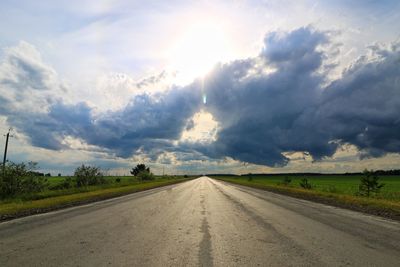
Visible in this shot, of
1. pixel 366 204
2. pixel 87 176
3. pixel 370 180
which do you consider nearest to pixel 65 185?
pixel 87 176

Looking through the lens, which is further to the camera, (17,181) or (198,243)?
(17,181)

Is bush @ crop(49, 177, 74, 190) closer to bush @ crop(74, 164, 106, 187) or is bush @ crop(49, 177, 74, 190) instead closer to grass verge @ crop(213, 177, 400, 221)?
bush @ crop(74, 164, 106, 187)

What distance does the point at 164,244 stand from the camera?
8.75 m

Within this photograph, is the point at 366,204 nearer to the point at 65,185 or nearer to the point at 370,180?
the point at 370,180

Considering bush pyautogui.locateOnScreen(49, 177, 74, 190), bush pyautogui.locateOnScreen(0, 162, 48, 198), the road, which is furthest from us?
bush pyautogui.locateOnScreen(49, 177, 74, 190)

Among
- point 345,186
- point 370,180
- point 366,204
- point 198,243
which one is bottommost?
point 198,243

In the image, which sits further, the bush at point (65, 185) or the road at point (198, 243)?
the bush at point (65, 185)

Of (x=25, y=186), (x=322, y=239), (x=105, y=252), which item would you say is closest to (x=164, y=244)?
(x=105, y=252)

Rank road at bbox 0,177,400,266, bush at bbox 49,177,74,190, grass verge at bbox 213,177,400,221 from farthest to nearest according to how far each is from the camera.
Answer: 1. bush at bbox 49,177,74,190
2. grass verge at bbox 213,177,400,221
3. road at bbox 0,177,400,266

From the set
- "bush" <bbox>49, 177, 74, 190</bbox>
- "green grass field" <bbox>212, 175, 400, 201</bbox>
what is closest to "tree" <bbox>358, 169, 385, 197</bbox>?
"green grass field" <bbox>212, 175, 400, 201</bbox>

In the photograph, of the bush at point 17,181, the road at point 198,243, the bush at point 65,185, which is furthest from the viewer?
the bush at point 65,185

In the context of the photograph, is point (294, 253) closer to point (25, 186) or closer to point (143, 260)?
point (143, 260)

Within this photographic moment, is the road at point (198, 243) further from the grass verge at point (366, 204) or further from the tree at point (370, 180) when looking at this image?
the tree at point (370, 180)

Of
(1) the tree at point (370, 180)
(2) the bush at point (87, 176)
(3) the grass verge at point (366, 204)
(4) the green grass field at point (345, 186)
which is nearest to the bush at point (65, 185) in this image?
(2) the bush at point (87, 176)
